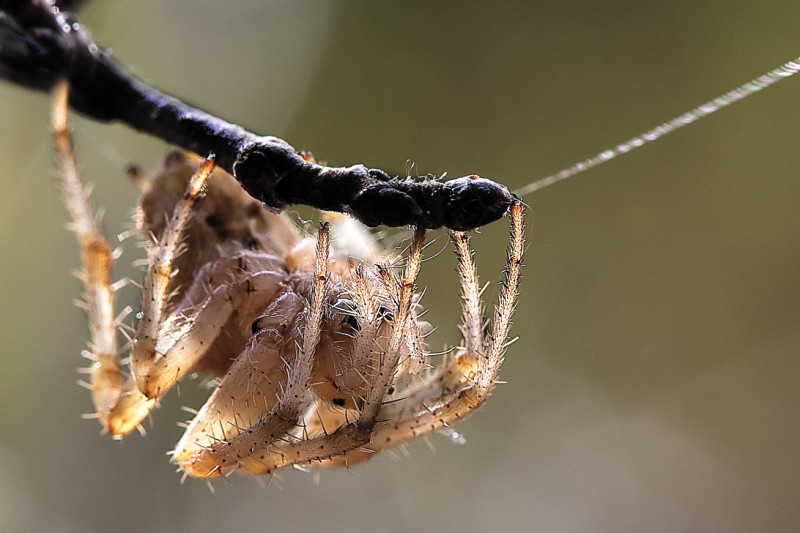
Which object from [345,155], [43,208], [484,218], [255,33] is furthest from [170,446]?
[484,218]

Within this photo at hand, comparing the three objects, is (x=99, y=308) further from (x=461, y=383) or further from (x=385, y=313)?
(x=461, y=383)

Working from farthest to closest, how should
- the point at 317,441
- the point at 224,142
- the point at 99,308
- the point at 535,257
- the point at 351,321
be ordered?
the point at 535,257, the point at 99,308, the point at 351,321, the point at 317,441, the point at 224,142

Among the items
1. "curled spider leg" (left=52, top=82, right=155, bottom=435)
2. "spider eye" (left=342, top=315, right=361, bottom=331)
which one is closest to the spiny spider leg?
"curled spider leg" (left=52, top=82, right=155, bottom=435)

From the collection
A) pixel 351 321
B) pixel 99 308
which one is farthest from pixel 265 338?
pixel 99 308

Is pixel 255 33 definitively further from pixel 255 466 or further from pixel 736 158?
pixel 255 466

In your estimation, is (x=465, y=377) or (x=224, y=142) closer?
(x=224, y=142)

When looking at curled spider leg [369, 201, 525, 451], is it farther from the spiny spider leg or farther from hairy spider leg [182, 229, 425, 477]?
the spiny spider leg
